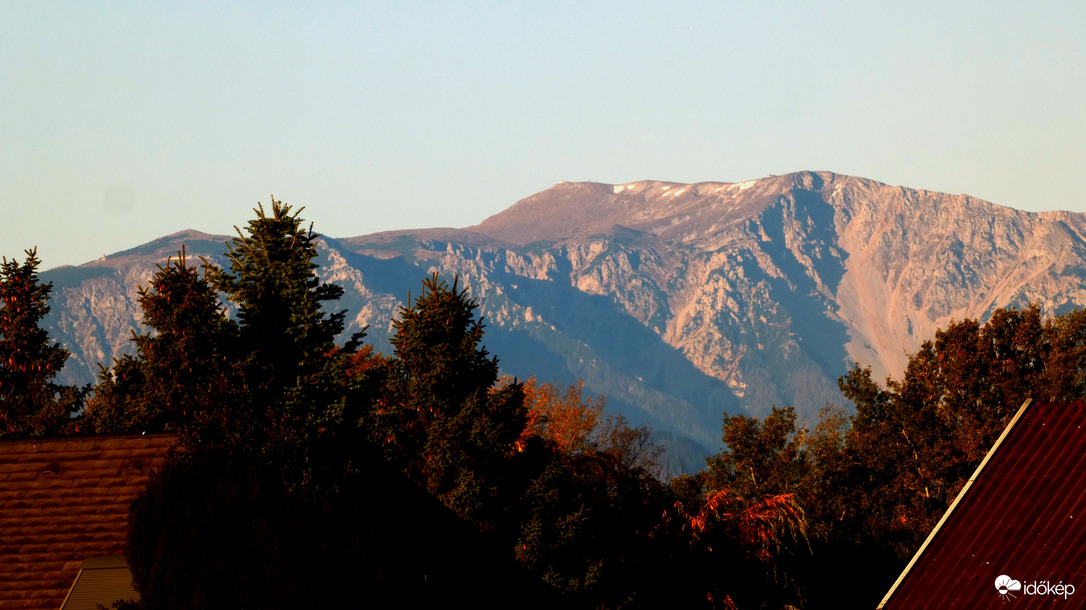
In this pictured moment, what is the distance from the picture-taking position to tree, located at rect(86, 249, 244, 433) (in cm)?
4444

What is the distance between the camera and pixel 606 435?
14038 centimetres

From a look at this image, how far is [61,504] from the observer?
90.1 ft

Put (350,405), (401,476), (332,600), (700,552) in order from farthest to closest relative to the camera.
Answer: (700,552) → (350,405) → (401,476) → (332,600)

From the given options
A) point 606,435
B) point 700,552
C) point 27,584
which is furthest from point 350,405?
point 606,435

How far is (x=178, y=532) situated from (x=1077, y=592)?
19319mm

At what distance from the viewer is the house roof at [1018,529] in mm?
24188

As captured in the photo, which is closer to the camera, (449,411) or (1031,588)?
(1031,588)

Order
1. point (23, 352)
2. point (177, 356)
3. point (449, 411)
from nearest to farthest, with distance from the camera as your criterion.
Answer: point (449, 411) < point (177, 356) < point (23, 352)

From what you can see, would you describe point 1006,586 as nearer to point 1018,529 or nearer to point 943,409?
point 1018,529

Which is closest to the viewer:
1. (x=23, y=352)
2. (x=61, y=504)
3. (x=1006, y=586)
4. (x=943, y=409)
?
(x=1006, y=586)

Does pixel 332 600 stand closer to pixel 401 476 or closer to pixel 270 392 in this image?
pixel 401 476

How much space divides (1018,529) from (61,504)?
22.7 meters

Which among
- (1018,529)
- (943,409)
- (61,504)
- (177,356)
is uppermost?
(177,356)

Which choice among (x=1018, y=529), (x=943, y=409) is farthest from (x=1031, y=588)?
(x=943, y=409)
